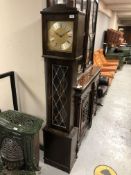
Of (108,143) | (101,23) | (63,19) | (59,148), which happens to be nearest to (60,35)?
(63,19)

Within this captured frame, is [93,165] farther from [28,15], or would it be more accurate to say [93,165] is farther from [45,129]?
[28,15]

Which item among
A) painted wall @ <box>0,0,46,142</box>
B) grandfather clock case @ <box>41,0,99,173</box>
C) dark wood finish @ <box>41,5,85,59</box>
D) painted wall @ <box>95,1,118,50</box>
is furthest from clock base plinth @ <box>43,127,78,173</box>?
painted wall @ <box>95,1,118,50</box>

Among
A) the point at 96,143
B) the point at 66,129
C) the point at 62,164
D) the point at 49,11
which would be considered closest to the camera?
the point at 49,11

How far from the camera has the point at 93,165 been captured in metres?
2.12

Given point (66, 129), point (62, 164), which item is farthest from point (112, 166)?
point (66, 129)

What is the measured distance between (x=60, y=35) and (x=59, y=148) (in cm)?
126

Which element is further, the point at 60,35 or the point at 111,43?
the point at 111,43

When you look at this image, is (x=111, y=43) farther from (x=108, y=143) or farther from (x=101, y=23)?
(x=108, y=143)

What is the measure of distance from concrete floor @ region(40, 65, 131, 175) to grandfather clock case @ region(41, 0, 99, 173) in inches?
6.4

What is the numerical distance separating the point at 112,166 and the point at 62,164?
66 centimetres

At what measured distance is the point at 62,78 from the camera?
168 cm

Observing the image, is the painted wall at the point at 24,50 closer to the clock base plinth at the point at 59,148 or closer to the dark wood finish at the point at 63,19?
the dark wood finish at the point at 63,19

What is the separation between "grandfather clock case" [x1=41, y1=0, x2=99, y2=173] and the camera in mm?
1468

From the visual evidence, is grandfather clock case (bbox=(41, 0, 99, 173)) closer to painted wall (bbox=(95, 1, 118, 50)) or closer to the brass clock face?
the brass clock face
